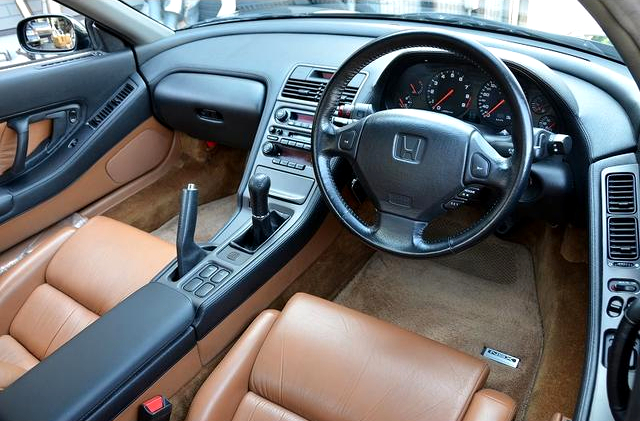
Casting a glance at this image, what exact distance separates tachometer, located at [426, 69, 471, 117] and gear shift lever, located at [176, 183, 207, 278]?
27.0 inches

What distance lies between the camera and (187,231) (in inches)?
58.8

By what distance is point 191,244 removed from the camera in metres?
1.52

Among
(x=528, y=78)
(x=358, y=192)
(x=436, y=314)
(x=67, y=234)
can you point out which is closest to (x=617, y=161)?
(x=528, y=78)

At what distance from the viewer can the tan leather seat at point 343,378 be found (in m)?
1.18

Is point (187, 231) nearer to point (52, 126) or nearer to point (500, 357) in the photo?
point (52, 126)

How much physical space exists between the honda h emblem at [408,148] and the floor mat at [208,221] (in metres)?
1.25

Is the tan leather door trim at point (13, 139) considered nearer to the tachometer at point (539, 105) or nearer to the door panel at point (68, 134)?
the door panel at point (68, 134)

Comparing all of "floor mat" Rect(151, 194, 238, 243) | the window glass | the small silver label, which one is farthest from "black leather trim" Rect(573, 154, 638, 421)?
the window glass

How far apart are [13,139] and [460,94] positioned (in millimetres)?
1487

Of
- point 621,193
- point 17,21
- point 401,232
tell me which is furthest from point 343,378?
point 17,21

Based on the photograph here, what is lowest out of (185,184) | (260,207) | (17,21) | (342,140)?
(185,184)

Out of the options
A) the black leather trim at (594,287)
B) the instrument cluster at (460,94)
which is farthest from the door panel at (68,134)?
the black leather trim at (594,287)

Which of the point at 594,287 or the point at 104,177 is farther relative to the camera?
the point at 104,177

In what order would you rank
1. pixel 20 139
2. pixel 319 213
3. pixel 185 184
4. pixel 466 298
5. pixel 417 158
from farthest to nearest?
pixel 185 184 → pixel 466 298 → pixel 20 139 → pixel 319 213 → pixel 417 158
